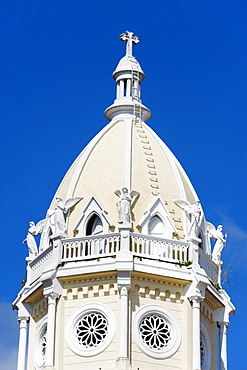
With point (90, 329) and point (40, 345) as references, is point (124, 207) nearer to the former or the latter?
point (90, 329)

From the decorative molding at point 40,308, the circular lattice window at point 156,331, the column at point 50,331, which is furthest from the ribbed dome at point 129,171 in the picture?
the circular lattice window at point 156,331

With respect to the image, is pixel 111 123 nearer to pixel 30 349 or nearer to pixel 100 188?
pixel 100 188

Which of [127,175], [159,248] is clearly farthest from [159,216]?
[127,175]

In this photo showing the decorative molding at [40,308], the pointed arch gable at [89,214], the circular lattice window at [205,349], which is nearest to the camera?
the circular lattice window at [205,349]

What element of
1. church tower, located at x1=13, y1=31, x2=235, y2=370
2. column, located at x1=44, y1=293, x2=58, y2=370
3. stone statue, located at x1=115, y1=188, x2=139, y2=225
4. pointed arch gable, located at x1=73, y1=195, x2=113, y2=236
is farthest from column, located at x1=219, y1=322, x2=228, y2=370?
column, located at x1=44, y1=293, x2=58, y2=370

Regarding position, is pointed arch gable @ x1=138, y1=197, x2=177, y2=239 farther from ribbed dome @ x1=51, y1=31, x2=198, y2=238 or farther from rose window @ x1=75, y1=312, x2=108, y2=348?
rose window @ x1=75, y1=312, x2=108, y2=348

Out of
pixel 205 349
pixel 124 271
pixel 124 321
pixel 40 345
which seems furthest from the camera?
pixel 40 345

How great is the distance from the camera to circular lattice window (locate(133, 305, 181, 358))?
55.3m

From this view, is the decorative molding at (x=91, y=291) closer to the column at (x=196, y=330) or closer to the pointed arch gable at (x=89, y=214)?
the pointed arch gable at (x=89, y=214)

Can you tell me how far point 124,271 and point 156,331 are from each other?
2.68 m

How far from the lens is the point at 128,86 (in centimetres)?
6272

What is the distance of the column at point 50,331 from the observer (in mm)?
55219

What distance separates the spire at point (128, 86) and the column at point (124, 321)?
31.8ft

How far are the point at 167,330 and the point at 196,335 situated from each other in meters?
1.15
